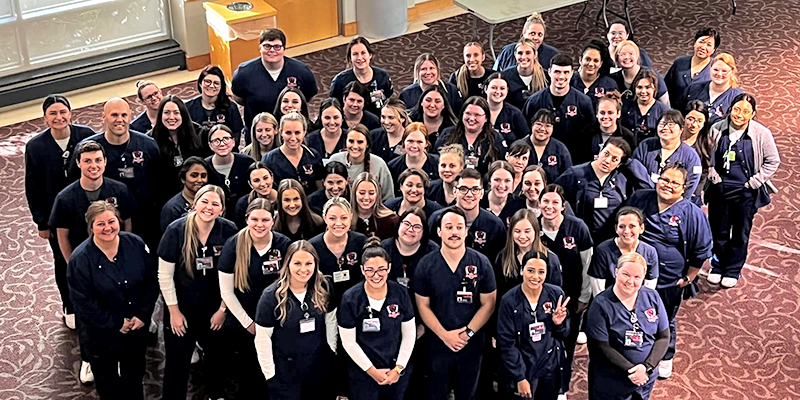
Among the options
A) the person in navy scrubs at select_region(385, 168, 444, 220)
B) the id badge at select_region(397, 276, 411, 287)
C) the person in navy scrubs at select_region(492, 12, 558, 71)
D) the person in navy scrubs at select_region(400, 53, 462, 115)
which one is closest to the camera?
the id badge at select_region(397, 276, 411, 287)

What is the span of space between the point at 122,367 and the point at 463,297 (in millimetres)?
1954

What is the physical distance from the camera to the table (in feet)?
34.1

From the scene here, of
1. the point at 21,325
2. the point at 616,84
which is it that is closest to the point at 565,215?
the point at 616,84

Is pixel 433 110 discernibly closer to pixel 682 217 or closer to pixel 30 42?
pixel 682 217

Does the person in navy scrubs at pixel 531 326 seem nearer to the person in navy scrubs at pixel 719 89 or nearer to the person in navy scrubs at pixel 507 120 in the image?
the person in navy scrubs at pixel 507 120

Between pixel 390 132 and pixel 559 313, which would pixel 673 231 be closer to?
pixel 559 313

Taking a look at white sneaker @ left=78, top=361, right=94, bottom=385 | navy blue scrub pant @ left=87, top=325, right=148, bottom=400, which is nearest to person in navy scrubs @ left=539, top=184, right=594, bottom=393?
navy blue scrub pant @ left=87, top=325, right=148, bottom=400

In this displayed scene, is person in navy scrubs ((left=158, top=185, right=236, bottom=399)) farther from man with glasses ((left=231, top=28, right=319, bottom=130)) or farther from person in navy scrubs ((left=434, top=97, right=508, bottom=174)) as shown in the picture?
man with glasses ((left=231, top=28, right=319, bottom=130))

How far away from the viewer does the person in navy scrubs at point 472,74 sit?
25.2ft

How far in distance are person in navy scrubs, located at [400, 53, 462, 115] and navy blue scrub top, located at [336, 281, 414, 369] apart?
2.22 meters

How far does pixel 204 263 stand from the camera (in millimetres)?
5645

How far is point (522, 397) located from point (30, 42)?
255 inches

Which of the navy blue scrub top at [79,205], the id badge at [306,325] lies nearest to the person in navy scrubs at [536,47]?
the navy blue scrub top at [79,205]

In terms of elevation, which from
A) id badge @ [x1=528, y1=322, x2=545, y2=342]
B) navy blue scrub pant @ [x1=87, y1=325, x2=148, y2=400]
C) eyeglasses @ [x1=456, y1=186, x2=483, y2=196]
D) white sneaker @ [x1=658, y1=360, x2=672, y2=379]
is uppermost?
eyeglasses @ [x1=456, y1=186, x2=483, y2=196]
